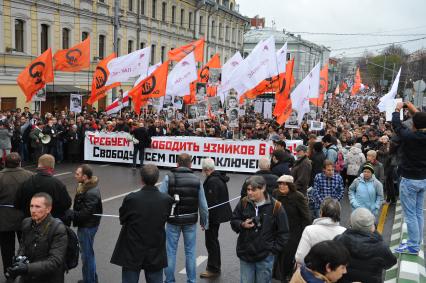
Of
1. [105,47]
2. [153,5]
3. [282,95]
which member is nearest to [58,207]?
[282,95]

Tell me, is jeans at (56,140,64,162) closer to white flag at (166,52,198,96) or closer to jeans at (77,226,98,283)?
white flag at (166,52,198,96)

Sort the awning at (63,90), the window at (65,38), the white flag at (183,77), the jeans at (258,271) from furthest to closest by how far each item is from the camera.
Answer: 1. the window at (65,38)
2. the awning at (63,90)
3. the white flag at (183,77)
4. the jeans at (258,271)

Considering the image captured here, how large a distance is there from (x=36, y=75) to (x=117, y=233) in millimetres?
10841

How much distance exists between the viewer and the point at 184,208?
6066 mm

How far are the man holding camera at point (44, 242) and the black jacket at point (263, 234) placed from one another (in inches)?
73.2

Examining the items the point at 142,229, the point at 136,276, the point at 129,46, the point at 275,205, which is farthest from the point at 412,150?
the point at 129,46

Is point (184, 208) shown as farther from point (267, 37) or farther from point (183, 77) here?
point (267, 37)

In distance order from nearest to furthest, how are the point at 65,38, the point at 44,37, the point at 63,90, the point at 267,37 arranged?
1. the point at 44,37
2. the point at 63,90
3. the point at 65,38
4. the point at 267,37

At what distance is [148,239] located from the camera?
4.98 metres

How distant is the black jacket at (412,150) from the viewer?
6.21m

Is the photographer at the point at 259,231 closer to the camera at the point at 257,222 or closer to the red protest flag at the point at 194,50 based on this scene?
the camera at the point at 257,222

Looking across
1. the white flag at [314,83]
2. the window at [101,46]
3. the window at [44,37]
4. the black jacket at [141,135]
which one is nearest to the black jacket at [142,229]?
the black jacket at [141,135]

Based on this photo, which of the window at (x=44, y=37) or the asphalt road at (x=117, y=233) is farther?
the window at (x=44, y=37)

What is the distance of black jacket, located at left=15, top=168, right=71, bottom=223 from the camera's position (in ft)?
18.2
